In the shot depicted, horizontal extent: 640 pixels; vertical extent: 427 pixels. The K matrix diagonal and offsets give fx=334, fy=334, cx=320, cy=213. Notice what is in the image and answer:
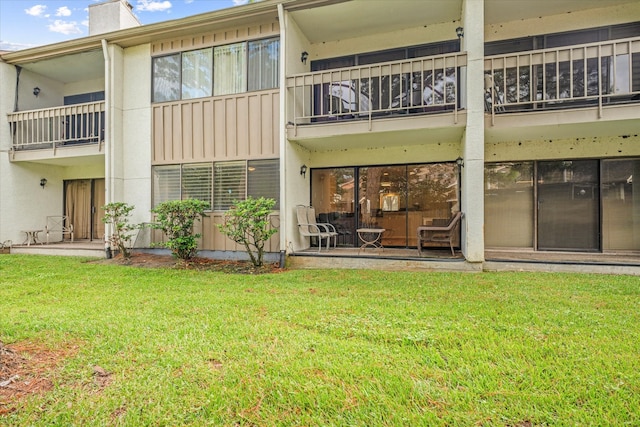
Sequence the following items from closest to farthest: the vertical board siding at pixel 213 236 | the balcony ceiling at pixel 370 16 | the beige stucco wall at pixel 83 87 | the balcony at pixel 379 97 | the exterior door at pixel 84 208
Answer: the balcony at pixel 379 97, the balcony ceiling at pixel 370 16, the vertical board siding at pixel 213 236, the beige stucco wall at pixel 83 87, the exterior door at pixel 84 208

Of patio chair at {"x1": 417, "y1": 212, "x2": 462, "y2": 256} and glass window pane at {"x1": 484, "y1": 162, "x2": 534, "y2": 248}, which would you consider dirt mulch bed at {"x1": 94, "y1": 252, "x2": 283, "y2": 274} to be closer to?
patio chair at {"x1": 417, "y1": 212, "x2": 462, "y2": 256}

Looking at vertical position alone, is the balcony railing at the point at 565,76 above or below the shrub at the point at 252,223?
above

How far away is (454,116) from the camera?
258 inches

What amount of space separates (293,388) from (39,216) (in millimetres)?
12150

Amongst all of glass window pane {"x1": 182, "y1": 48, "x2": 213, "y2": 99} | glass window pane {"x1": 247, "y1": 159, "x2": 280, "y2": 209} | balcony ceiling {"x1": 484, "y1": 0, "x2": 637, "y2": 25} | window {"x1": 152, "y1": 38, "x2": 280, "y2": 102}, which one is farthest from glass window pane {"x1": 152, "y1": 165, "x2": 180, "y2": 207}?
balcony ceiling {"x1": 484, "y1": 0, "x2": 637, "y2": 25}

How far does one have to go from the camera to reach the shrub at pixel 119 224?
8.45 meters

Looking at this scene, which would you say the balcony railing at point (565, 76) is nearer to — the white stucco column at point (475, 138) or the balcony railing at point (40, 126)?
the white stucco column at point (475, 138)

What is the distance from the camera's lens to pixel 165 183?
8.87 metres

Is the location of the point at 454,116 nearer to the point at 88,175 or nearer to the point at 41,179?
the point at 88,175

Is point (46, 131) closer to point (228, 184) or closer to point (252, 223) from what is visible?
point (228, 184)

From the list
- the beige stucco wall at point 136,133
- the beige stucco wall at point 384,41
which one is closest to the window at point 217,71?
the beige stucco wall at point 136,133

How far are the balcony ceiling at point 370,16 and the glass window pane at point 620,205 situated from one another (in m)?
4.97

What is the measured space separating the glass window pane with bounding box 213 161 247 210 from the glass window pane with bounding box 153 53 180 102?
237 centimetres

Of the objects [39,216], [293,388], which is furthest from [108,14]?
[293,388]
